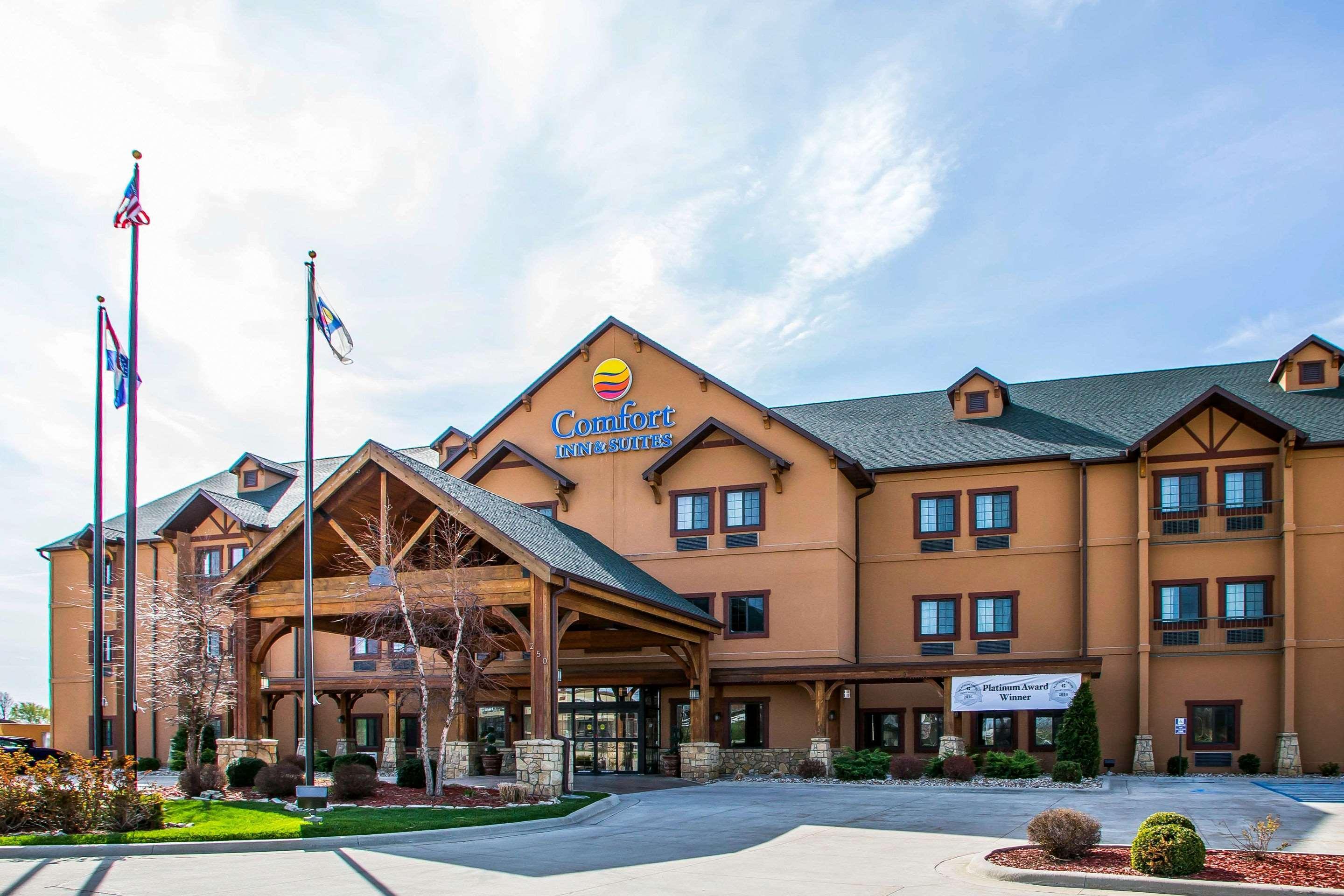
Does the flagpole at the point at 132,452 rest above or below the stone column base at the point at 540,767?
above

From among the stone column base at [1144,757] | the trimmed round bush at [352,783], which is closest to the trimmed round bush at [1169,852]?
the trimmed round bush at [352,783]

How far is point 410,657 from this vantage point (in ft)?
108

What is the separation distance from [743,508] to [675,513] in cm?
212

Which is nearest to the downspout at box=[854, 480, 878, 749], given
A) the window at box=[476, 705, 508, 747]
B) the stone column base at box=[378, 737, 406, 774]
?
the window at box=[476, 705, 508, 747]

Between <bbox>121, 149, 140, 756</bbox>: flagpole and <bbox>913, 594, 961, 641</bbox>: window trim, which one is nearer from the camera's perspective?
<bbox>121, 149, 140, 756</bbox>: flagpole

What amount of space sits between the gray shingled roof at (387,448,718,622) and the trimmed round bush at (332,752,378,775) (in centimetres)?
538

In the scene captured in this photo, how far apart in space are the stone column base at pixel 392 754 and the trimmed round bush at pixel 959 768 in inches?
676

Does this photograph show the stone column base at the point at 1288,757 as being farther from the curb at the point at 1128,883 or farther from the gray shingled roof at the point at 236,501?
the gray shingled roof at the point at 236,501

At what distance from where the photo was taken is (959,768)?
2800 centimetres

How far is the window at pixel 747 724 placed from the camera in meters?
32.9

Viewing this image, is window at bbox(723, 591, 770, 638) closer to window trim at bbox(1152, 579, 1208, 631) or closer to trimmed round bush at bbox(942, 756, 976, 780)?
trimmed round bush at bbox(942, 756, 976, 780)

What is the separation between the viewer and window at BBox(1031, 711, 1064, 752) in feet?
105

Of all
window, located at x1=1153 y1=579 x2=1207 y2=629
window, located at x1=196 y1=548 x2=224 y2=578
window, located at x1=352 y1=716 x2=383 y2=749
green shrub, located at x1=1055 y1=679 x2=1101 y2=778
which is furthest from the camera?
window, located at x1=196 y1=548 x2=224 y2=578

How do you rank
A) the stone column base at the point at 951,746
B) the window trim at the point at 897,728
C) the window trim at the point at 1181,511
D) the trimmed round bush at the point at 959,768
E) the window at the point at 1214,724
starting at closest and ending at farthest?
the trimmed round bush at the point at 959,768, the stone column base at the point at 951,746, the window at the point at 1214,724, the window trim at the point at 1181,511, the window trim at the point at 897,728
